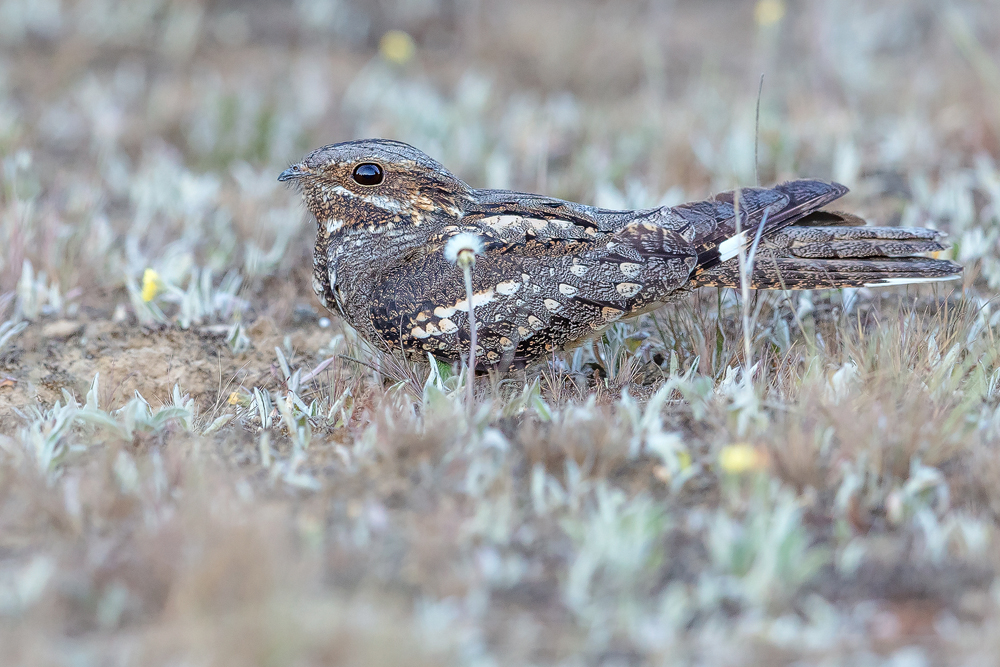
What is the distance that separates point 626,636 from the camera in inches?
80.1

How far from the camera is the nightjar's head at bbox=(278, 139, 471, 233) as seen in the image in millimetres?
3363

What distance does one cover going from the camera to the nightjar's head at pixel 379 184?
11.0 feet

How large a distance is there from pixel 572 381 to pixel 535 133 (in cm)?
311

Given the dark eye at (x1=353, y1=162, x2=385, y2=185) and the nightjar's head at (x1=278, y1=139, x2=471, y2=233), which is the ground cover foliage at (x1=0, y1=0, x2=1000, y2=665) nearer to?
the nightjar's head at (x1=278, y1=139, x2=471, y2=233)

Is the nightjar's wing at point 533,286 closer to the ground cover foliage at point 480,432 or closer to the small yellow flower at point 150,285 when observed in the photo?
the ground cover foliage at point 480,432

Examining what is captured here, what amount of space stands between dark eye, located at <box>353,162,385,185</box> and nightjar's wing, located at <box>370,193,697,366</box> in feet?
1.07

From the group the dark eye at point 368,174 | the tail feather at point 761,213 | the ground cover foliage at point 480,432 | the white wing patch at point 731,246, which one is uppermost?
the dark eye at point 368,174

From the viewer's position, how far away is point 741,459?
2305 millimetres

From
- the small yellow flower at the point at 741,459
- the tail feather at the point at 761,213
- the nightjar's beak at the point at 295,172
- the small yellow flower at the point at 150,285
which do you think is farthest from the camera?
the small yellow flower at the point at 150,285

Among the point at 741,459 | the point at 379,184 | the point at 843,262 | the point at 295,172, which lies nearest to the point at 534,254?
the point at 379,184

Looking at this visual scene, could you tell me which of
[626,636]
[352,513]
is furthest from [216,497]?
[626,636]

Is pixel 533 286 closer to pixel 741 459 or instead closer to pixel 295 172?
pixel 295 172

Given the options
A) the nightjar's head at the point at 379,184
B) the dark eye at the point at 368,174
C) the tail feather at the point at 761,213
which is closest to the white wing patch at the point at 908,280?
the tail feather at the point at 761,213

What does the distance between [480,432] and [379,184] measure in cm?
112
